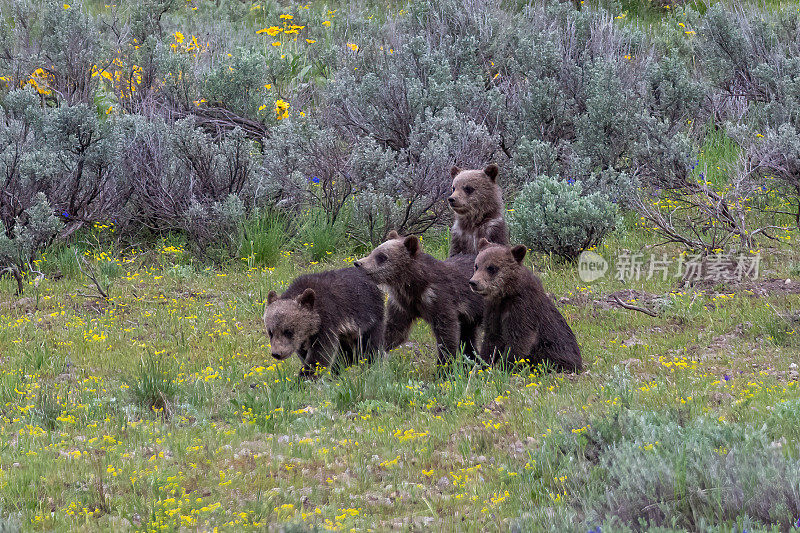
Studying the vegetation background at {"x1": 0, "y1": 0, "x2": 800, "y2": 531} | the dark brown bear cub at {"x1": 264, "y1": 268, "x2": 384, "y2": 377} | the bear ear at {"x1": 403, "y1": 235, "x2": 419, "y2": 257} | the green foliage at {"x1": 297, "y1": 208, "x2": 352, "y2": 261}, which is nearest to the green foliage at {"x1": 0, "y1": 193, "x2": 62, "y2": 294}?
the vegetation background at {"x1": 0, "y1": 0, "x2": 800, "y2": 531}

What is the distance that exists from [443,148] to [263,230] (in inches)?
107

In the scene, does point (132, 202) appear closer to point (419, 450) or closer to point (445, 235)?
point (445, 235)

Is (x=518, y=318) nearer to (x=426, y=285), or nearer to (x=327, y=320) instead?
(x=426, y=285)

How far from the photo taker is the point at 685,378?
6.68 m

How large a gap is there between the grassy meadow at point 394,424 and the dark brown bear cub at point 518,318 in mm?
265

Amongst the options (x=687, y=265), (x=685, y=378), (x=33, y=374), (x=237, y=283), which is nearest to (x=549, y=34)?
(x=687, y=265)

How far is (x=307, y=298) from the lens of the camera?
7398 mm

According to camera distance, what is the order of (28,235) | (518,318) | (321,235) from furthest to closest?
(321,235) → (28,235) → (518,318)

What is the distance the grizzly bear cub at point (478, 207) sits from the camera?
365 inches

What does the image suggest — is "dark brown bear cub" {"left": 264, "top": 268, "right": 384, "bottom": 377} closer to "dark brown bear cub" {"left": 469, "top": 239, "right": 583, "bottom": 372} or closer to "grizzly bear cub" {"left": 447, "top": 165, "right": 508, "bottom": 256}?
"dark brown bear cub" {"left": 469, "top": 239, "right": 583, "bottom": 372}

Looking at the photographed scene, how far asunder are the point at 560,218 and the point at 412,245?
3.55 meters

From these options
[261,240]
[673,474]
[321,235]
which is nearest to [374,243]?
[321,235]

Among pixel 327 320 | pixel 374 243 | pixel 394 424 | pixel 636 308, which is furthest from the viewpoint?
pixel 374 243

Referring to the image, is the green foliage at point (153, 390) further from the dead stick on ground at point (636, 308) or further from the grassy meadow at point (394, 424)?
the dead stick on ground at point (636, 308)
